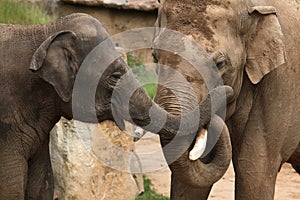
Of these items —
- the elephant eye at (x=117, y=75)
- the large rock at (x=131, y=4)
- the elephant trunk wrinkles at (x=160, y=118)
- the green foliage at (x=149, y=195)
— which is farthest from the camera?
the large rock at (x=131, y=4)

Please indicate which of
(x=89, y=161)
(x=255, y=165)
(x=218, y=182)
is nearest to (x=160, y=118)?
(x=255, y=165)

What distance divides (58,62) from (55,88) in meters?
0.14

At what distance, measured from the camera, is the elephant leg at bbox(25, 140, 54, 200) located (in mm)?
6457

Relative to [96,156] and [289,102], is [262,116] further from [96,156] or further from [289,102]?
[96,156]

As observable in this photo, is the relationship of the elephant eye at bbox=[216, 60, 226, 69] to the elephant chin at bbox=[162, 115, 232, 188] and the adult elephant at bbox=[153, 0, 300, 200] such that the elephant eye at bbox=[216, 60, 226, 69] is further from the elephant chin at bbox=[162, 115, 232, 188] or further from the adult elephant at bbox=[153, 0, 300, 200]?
the elephant chin at bbox=[162, 115, 232, 188]

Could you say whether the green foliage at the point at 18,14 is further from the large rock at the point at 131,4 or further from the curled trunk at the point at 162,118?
the curled trunk at the point at 162,118

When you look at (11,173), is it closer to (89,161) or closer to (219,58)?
(219,58)

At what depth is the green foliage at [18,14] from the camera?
9.96 m

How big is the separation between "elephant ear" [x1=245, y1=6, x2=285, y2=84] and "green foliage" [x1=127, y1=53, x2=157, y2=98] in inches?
202

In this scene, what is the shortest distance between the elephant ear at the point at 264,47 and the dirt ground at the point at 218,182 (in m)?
3.07

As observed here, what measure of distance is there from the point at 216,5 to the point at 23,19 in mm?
4044

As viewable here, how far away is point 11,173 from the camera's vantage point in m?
6.20

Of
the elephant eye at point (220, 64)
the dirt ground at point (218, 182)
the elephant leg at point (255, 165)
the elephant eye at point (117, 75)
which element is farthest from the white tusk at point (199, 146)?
the dirt ground at point (218, 182)

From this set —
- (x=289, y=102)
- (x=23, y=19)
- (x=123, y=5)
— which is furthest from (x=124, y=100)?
(x=123, y=5)
